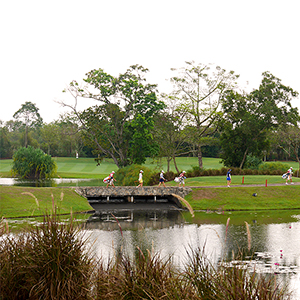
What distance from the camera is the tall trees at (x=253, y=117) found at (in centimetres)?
6494

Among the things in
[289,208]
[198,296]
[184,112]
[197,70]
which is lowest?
[289,208]

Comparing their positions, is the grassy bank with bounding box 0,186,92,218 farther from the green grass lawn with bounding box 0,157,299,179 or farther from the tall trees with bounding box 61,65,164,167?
the green grass lawn with bounding box 0,157,299,179

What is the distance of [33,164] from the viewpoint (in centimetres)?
6431

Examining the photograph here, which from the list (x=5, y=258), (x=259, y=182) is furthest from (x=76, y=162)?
(x=5, y=258)

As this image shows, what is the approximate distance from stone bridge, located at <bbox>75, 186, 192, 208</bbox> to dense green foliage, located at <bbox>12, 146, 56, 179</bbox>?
2411cm

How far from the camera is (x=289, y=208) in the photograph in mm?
38094

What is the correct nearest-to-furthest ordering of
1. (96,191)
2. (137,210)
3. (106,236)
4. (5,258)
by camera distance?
(5,258) < (106,236) < (137,210) < (96,191)

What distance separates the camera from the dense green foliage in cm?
6381

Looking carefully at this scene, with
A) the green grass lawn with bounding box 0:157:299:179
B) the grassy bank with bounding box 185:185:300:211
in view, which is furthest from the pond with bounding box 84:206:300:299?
the green grass lawn with bounding box 0:157:299:179

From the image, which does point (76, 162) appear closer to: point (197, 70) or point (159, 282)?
point (197, 70)

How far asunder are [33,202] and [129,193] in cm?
999

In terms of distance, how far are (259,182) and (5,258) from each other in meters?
42.7

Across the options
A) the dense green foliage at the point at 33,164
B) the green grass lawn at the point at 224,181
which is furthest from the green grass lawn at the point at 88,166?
the green grass lawn at the point at 224,181

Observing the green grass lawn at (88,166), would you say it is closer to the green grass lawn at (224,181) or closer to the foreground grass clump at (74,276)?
the green grass lawn at (224,181)
